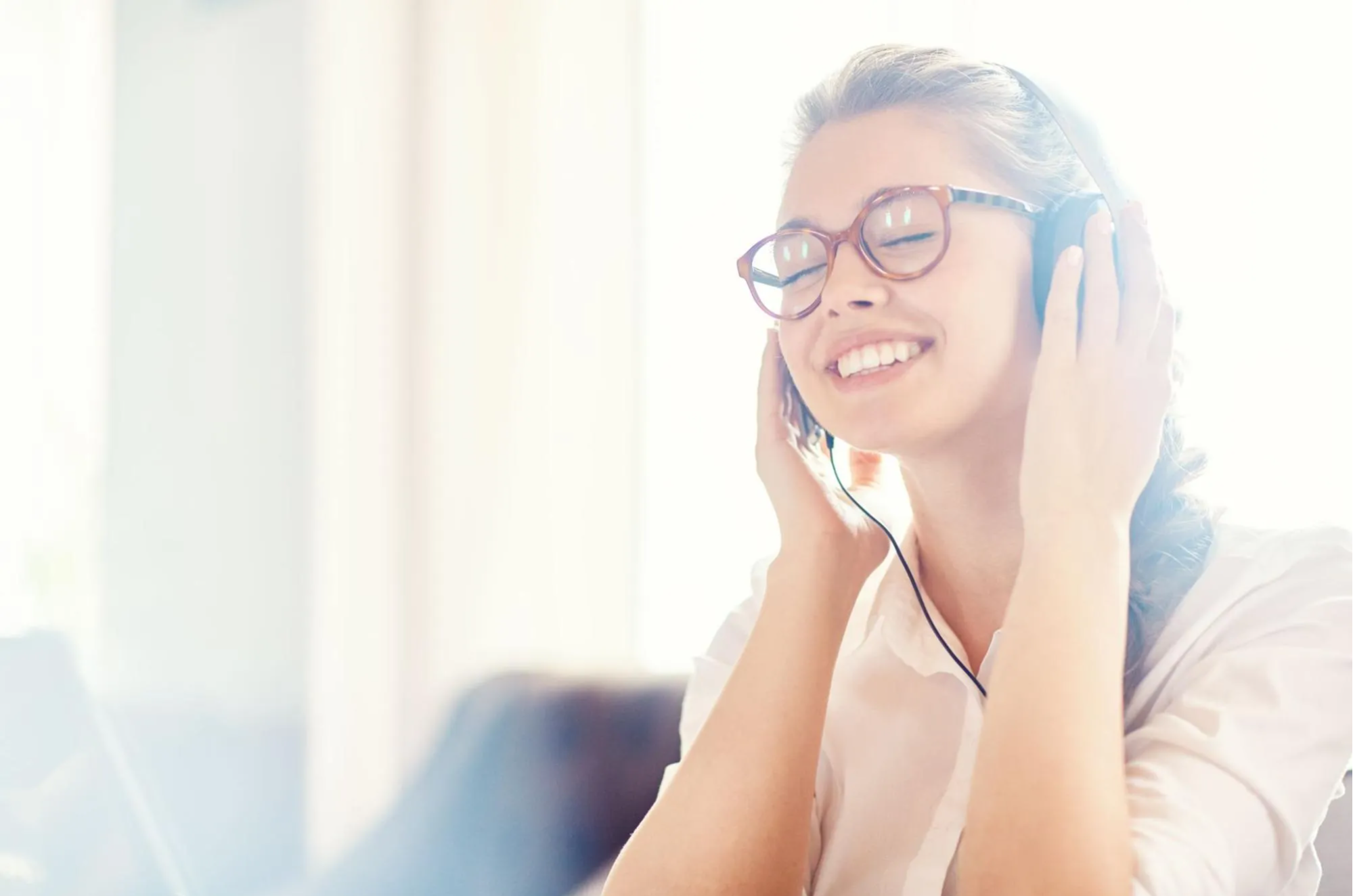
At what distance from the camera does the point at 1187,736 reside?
70 cm

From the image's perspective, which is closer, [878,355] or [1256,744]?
[1256,744]

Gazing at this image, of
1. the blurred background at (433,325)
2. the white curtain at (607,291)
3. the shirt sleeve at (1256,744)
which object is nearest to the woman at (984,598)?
the shirt sleeve at (1256,744)

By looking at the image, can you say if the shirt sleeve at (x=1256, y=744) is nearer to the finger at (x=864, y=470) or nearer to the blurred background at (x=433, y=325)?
the blurred background at (x=433, y=325)

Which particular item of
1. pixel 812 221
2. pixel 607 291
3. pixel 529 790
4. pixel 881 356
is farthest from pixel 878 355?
pixel 607 291

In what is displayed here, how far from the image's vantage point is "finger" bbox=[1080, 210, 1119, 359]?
2.54 ft

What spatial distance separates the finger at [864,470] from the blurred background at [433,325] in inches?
12.0

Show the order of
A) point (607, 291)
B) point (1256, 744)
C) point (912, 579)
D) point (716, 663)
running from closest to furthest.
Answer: point (1256, 744), point (912, 579), point (716, 663), point (607, 291)

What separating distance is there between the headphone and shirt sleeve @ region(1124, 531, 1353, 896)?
10.4 inches

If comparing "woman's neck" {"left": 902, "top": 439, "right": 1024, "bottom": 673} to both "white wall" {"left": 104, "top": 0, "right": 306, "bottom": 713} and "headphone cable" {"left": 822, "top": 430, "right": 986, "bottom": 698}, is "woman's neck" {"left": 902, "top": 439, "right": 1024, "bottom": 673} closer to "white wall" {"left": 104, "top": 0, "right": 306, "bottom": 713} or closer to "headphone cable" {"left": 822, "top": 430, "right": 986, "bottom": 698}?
"headphone cable" {"left": 822, "top": 430, "right": 986, "bottom": 698}

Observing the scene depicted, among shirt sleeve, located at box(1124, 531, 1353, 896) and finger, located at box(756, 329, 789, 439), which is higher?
finger, located at box(756, 329, 789, 439)

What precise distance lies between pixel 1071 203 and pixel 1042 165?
71 millimetres

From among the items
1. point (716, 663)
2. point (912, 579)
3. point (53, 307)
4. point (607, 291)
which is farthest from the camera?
point (607, 291)

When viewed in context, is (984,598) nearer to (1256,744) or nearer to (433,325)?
(1256,744)

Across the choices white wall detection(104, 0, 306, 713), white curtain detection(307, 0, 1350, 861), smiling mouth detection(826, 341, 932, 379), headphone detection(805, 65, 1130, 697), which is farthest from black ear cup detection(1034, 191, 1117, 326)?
white wall detection(104, 0, 306, 713)
